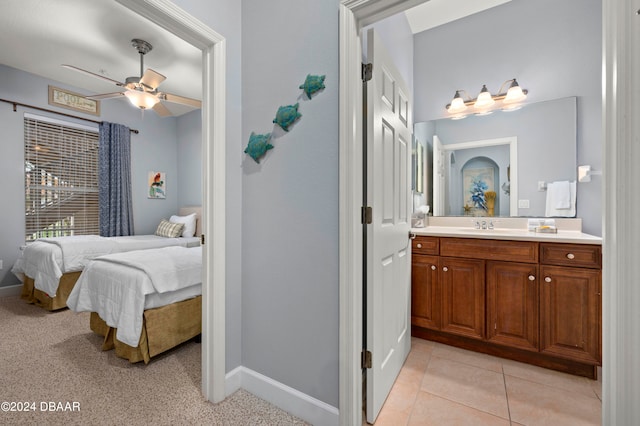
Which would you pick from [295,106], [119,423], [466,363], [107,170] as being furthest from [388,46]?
[107,170]

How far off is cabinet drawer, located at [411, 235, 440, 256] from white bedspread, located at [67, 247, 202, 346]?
181 centimetres

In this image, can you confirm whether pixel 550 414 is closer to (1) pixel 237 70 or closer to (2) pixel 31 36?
(1) pixel 237 70

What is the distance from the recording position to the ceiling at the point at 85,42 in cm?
260

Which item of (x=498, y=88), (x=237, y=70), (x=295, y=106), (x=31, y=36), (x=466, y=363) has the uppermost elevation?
(x=31, y=36)

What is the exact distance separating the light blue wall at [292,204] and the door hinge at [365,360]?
147 millimetres

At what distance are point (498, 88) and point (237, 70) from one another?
7.80 feet

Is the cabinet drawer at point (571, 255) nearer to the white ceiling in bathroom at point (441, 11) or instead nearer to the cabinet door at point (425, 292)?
the cabinet door at point (425, 292)

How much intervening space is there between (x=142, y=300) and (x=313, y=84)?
178 centimetres

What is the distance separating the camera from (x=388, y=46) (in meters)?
2.06

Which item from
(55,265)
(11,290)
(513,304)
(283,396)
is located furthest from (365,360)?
(11,290)

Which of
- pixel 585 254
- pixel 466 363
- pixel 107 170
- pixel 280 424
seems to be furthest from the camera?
pixel 107 170

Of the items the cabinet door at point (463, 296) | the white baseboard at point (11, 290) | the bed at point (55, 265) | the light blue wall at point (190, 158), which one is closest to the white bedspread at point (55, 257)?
the bed at point (55, 265)

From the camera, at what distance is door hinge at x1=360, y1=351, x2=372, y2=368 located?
1439 millimetres

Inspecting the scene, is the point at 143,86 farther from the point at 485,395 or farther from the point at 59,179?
the point at 485,395
